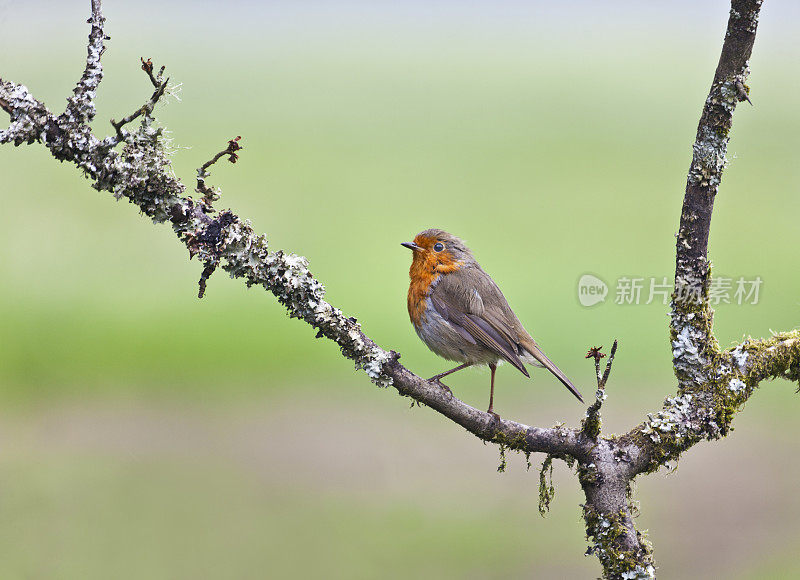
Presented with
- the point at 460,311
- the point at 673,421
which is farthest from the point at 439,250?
the point at 673,421

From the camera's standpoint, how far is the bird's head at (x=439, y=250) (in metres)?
3.84

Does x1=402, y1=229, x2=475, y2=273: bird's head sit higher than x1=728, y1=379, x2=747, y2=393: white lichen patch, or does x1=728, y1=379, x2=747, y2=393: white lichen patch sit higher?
x1=402, y1=229, x2=475, y2=273: bird's head

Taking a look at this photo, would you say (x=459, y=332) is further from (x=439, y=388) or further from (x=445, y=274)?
(x=439, y=388)

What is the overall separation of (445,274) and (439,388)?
1277 millimetres

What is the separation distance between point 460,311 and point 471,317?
2.5 inches

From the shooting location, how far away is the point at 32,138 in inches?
86.8

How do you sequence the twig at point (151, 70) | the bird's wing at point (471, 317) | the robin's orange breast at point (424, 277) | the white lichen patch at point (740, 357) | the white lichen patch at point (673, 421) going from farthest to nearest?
the robin's orange breast at point (424, 277), the bird's wing at point (471, 317), the white lichen patch at point (740, 357), the white lichen patch at point (673, 421), the twig at point (151, 70)

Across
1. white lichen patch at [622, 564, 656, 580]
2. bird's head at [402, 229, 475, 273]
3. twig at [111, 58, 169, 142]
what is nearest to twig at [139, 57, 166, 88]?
twig at [111, 58, 169, 142]

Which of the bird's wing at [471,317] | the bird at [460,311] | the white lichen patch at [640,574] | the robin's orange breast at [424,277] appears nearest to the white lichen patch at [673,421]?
the white lichen patch at [640,574]

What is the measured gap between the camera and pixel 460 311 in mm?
Result: 3676

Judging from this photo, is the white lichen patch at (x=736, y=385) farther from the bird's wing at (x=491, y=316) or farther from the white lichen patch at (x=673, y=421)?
the bird's wing at (x=491, y=316)

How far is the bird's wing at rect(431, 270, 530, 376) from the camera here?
3639 millimetres

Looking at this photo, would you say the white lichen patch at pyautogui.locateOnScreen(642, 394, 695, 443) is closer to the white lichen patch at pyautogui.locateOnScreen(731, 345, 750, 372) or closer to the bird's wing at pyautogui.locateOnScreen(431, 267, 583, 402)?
the white lichen patch at pyautogui.locateOnScreen(731, 345, 750, 372)

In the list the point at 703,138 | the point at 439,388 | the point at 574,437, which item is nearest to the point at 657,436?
the point at 574,437
